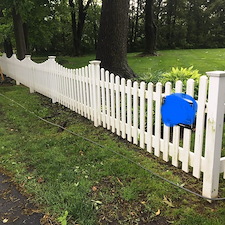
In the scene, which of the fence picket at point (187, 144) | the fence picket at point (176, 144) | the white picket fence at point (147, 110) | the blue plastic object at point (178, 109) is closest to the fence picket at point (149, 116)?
the white picket fence at point (147, 110)

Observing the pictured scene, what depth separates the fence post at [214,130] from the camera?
244cm

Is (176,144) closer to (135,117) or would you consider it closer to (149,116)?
(149,116)

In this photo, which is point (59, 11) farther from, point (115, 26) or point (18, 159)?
point (18, 159)

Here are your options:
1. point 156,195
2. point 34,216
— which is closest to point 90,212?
point 34,216

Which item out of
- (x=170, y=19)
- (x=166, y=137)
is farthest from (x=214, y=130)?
(x=170, y=19)

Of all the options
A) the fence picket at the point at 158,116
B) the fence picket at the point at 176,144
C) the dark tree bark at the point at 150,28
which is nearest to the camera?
the fence picket at the point at 176,144

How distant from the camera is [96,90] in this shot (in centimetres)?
470

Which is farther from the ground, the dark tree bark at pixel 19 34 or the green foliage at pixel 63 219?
the dark tree bark at pixel 19 34

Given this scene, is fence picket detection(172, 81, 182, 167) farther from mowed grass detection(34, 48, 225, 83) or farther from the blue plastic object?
mowed grass detection(34, 48, 225, 83)

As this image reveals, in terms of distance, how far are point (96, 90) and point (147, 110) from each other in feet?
4.71

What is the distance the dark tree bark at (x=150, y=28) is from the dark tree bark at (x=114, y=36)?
32.7 feet

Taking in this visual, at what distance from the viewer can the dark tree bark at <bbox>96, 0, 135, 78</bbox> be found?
6.69 metres

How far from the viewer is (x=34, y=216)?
2578 mm

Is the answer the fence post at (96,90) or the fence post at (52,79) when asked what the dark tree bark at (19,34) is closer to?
the fence post at (52,79)
